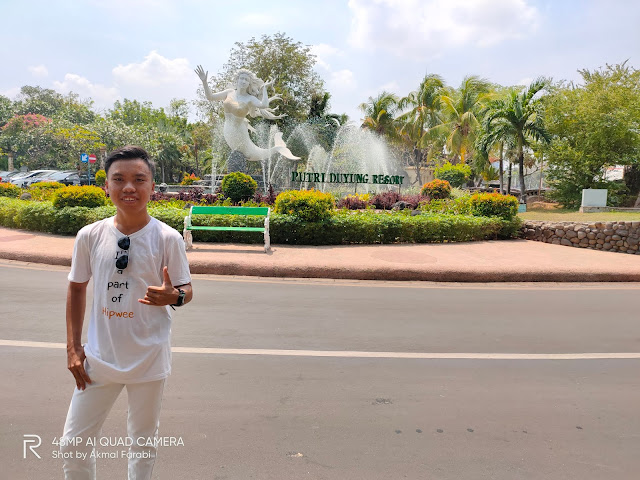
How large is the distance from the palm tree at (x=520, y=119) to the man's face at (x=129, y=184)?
2511 centimetres

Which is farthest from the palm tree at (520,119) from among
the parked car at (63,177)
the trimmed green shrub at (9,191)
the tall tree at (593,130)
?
the parked car at (63,177)

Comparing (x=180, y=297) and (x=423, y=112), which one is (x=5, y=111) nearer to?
(x=423, y=112)

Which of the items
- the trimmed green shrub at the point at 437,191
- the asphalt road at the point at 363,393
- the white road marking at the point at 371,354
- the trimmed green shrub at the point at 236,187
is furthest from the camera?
the trimmed green shrub at the point at 437,191

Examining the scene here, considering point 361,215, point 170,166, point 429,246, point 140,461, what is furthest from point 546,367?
point 170,166

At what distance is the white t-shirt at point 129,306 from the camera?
6.59ft

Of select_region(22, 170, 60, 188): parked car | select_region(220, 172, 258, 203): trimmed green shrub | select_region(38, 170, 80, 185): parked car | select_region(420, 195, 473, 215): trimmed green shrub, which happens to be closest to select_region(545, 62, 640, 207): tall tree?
select_region(420, 195, 473, 215): trimmed green shrub

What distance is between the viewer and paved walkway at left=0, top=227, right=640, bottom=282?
8.46m

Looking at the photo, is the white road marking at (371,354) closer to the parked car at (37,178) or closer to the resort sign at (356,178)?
the resort sign at (356,178)

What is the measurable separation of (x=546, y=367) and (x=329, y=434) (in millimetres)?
2331

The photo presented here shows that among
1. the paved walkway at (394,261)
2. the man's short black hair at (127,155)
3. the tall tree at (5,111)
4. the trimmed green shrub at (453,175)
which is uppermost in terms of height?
the tall tree at (5,111)

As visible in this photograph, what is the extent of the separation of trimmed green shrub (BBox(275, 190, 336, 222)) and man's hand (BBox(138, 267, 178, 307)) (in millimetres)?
8809

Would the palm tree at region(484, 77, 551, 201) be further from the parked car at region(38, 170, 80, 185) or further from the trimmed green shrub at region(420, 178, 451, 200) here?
the parked car at region(38, 170, 80, 185)

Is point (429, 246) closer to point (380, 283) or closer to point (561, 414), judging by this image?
point (380, 283)

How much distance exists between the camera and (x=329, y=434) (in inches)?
118
